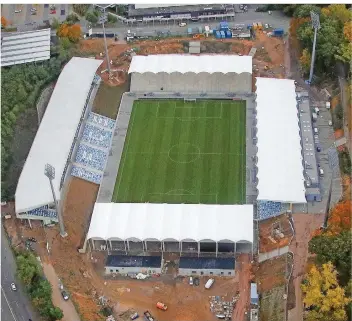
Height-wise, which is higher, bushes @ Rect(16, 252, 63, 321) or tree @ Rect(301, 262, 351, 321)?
tree @ Rect(301, 262, 351, 321)

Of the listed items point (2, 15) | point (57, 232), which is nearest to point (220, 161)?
point (57, 232)

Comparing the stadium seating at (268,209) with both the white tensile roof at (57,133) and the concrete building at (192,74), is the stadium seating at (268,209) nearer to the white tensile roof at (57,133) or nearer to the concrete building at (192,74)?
the white tensile roof at (57,133)

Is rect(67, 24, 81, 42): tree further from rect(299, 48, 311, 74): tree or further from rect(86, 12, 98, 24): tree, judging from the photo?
rect(299, 48, 311, 74): tree

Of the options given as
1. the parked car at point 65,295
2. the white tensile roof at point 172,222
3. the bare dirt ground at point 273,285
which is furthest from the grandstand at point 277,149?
the parked car at point 65,295

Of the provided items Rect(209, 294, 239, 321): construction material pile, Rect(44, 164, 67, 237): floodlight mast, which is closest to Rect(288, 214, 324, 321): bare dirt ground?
Rect(209, 294, 239, 321): construction material pile

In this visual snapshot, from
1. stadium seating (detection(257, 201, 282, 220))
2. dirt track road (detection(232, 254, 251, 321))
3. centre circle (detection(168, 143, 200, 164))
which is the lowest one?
dirt track road (detection(232, 254, 251, 321))

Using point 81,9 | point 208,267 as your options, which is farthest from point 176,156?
point 81,9

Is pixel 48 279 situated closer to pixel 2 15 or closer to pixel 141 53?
pixel 141 53
